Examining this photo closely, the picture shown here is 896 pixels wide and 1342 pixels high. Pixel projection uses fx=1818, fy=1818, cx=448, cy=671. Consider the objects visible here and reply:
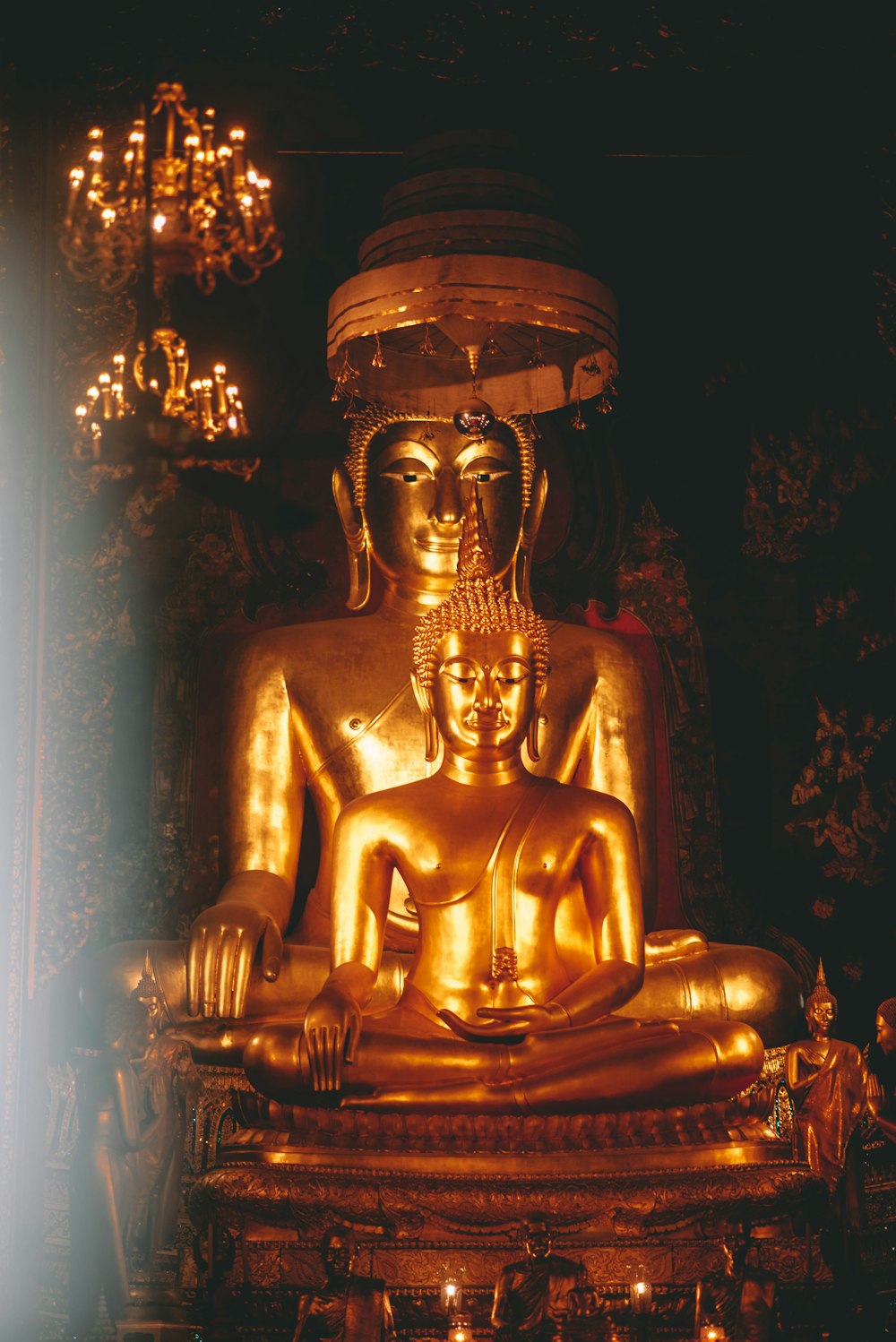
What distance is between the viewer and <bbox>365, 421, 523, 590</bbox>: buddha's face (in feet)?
17.0

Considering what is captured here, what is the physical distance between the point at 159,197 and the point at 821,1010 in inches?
108

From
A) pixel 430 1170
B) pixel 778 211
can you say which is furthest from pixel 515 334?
pixel 430 1170

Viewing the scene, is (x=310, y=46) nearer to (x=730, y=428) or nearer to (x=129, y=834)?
(x=730, y=428)

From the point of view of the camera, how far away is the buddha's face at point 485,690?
181 inches

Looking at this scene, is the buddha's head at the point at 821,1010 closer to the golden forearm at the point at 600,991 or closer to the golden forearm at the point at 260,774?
the golden forearm at the point at 600,991

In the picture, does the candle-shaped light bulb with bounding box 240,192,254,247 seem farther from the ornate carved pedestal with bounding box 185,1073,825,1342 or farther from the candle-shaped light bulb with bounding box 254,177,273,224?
the ornate carved pedestal with bounding box 185,1073,825,1342

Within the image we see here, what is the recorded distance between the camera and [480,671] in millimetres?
4598

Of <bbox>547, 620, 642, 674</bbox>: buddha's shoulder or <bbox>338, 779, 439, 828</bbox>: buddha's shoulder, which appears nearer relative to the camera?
<bbox>338, 779, 439, 828</bbox>: buddha's shoulder

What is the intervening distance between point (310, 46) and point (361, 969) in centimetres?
243

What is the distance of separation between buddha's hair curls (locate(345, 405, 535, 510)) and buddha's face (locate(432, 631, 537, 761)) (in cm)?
77

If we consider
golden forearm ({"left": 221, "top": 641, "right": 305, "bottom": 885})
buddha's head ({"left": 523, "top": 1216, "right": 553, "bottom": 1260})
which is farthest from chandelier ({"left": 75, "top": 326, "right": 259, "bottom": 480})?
buddha's head ({"left": 523, "top": 1216, "right": 553, "bottom": 1260})

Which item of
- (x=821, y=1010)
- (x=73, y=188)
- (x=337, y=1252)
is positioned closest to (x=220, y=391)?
(x=73, y=188)

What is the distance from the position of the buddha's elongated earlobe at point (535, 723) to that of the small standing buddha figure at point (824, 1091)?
3.08ft

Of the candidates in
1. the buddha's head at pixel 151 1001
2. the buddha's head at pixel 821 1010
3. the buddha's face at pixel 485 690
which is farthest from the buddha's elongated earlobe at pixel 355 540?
the buddha's head at pixel 821 1010
